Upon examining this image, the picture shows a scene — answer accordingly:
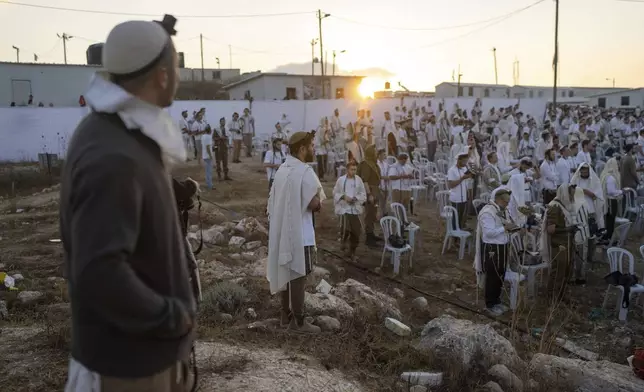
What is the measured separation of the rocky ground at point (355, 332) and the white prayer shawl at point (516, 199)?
118 cm

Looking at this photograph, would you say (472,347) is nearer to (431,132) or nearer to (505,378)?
(505,378)

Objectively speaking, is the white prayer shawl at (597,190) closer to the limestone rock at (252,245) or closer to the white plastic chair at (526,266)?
the white plastic chair at (526,266)

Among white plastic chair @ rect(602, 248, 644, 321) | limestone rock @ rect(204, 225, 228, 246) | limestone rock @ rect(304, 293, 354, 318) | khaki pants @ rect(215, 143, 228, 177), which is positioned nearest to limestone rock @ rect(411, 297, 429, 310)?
limestone rock @ rect(304, 293, 354, 318)

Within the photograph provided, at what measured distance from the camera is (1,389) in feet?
11.6

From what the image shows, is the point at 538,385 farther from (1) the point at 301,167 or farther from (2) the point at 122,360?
(2) the point at 122,360

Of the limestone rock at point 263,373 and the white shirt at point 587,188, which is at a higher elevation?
the white shirt at point 587,188

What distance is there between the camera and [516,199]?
8.45 meters

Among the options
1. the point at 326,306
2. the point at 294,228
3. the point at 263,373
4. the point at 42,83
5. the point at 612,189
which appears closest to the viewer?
the point at 263,373

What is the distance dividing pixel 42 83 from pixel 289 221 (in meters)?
26.9

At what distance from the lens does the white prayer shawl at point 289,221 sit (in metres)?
4.90

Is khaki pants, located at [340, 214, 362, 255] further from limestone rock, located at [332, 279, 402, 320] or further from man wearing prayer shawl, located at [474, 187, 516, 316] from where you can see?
man wearing prayer shawl, located at [474, 187, 516, 316]

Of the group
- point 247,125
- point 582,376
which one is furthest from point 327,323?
point 247,125

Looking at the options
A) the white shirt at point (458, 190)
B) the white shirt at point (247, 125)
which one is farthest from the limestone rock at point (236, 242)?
the white shirt at point (247, 125)

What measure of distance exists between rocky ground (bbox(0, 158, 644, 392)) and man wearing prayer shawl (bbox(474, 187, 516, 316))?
1.10 feet
